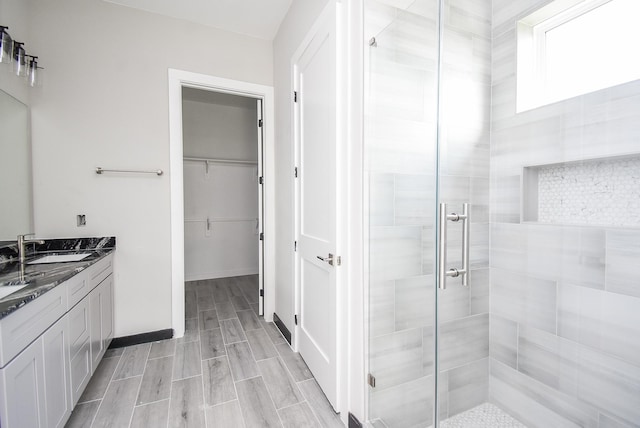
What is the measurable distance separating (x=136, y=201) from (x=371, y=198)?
211cm

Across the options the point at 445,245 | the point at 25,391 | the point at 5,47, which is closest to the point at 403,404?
the point at 445,245

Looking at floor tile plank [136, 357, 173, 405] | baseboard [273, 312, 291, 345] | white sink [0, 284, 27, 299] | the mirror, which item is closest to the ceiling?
the mirror

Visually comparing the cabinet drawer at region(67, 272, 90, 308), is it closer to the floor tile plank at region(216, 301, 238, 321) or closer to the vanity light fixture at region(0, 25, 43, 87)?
the vanity light fixture at region(0, 25, 43, 87)

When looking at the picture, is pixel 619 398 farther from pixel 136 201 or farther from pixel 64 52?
pixel 64 52

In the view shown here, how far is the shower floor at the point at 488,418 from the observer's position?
150 centimetres

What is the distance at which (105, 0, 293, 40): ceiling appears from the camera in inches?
92.2

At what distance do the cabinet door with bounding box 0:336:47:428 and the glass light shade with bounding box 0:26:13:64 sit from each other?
1.68 m

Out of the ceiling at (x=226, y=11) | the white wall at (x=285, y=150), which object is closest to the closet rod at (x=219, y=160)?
the white wall at (x=285, y=150)

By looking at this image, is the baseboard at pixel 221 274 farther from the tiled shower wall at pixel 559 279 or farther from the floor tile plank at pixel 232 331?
the tiled shower wall at pixel 559 279

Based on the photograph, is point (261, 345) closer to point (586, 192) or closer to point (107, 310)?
point (107, 310)

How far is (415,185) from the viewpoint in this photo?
4.26 ft

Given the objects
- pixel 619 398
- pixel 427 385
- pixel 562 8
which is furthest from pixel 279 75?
pixel 619 398

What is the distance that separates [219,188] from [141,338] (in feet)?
8.68

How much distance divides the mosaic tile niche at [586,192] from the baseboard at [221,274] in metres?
4.15
